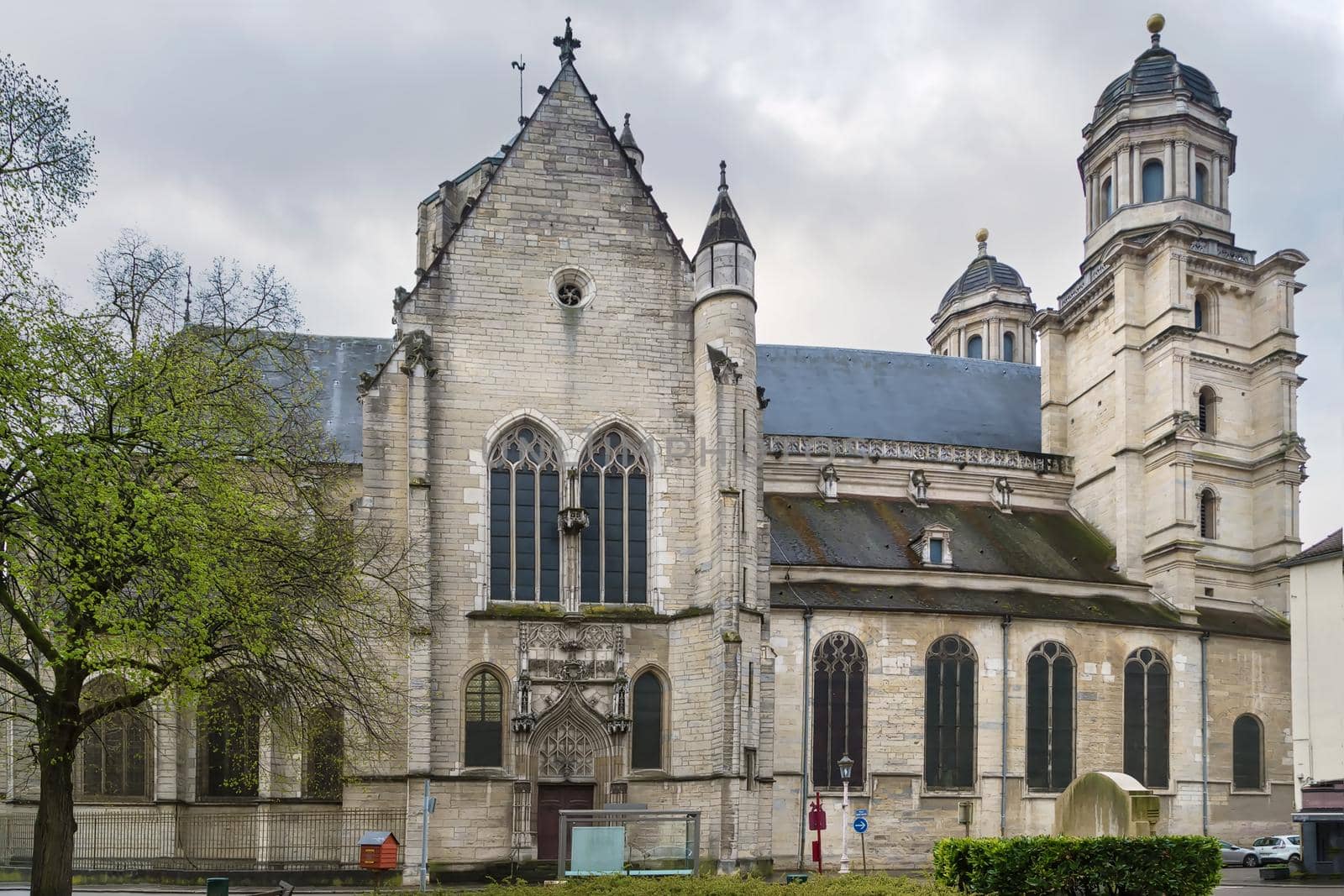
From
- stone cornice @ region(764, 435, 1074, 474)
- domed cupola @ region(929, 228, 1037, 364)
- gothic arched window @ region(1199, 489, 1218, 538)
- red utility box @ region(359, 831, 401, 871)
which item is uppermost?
domed cupola @ region(929, 228, 1037, 364)

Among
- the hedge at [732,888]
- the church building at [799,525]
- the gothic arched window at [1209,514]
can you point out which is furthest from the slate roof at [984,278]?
the hedge at [732,888]

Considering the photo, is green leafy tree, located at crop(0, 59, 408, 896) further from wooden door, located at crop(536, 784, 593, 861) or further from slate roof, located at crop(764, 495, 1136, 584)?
slate roof, located at crop(764, 495, 1136, 584)

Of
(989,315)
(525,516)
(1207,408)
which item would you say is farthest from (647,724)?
(989,315)

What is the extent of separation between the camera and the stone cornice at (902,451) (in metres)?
43.1

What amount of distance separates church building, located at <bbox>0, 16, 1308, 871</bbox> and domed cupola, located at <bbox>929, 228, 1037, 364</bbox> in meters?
13.6

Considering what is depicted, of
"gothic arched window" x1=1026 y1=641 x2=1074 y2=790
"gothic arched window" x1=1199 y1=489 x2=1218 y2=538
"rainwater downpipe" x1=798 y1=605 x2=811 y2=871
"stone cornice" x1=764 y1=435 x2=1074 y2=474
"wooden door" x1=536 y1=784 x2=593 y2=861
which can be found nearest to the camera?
"wooden door" x1=536 y1=784 x2=593 y2=861

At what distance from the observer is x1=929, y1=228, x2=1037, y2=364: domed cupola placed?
2557 inches

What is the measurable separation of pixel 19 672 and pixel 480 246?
1553 cm

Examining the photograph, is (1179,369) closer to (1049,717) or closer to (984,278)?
(1049,717)

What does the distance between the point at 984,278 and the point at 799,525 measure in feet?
95.1

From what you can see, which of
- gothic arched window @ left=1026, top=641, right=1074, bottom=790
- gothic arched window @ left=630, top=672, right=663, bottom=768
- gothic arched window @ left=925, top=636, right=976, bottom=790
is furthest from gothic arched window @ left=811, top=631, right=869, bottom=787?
gothic arched window @ left=630, top=672, right=663, bottom=768

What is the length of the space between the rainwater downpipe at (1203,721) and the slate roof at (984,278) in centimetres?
2880

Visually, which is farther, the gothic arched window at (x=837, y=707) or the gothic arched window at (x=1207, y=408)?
the gothic arched window at (x=1207, y=408)

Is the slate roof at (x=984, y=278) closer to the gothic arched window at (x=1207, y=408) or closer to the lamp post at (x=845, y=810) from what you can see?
the gothic arched window at (x=1207, y=408)
